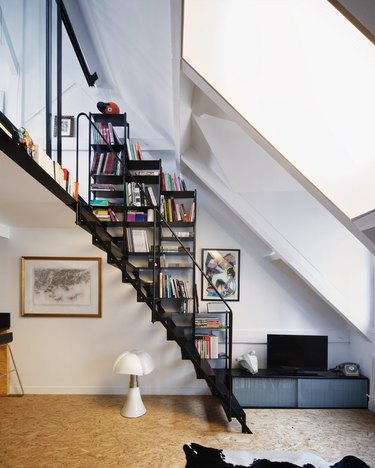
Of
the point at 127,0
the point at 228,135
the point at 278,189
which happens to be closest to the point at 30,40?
the point at 127,0

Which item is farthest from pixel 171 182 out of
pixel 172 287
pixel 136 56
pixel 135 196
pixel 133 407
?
pixel 133 407

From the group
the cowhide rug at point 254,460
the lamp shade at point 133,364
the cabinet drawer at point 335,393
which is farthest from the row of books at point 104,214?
the cabinet drawer at point 335,393

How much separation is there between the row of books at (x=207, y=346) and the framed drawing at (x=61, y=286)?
130cm

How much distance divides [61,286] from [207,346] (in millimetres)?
1971

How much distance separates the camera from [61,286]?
4023 mm

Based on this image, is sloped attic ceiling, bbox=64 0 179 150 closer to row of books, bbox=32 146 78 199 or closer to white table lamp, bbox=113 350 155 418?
row of books, bbox=32 146 78 199

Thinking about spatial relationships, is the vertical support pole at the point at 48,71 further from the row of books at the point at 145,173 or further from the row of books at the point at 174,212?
the row of books at the point at 174,212

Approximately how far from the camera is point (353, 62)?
52.4 inches

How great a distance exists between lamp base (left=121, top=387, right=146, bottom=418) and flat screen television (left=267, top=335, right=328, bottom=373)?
5.17 ft

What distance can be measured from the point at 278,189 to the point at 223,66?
5.15 ft

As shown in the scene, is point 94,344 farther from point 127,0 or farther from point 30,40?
point 127,0

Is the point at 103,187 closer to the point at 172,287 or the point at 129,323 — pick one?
the point at 172,287

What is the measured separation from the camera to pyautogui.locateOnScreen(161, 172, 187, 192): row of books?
3.84 metres

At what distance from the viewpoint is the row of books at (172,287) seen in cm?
362
